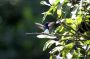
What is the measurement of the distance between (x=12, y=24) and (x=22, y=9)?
20 cm

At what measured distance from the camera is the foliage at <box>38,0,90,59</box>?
1.70 meters

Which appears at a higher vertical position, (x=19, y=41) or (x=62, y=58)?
(x=62, y=58)

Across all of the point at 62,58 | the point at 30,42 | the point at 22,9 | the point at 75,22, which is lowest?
the point at 30,42

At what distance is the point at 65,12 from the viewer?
5.66 ft

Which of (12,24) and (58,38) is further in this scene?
(12,24)

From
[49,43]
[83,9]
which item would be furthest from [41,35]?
[83,9]

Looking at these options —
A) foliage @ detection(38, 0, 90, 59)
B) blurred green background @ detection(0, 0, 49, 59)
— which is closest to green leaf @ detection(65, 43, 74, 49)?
foliage @ detection(38, 0, 90, 59)

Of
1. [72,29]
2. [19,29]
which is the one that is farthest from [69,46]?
[19,29]

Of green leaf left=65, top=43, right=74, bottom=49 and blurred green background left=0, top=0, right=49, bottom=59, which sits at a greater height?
green leaf left=65, top=43, right=74, bottom=49

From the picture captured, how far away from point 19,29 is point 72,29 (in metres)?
3.39

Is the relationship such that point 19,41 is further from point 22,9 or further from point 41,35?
point 41,35

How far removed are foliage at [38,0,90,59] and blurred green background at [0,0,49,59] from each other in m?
3.15

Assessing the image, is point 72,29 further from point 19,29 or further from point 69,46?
point 19,29

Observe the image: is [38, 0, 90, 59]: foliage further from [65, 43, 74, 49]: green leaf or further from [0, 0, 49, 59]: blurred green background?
[0, 0, 49, 59]: blurred green background
